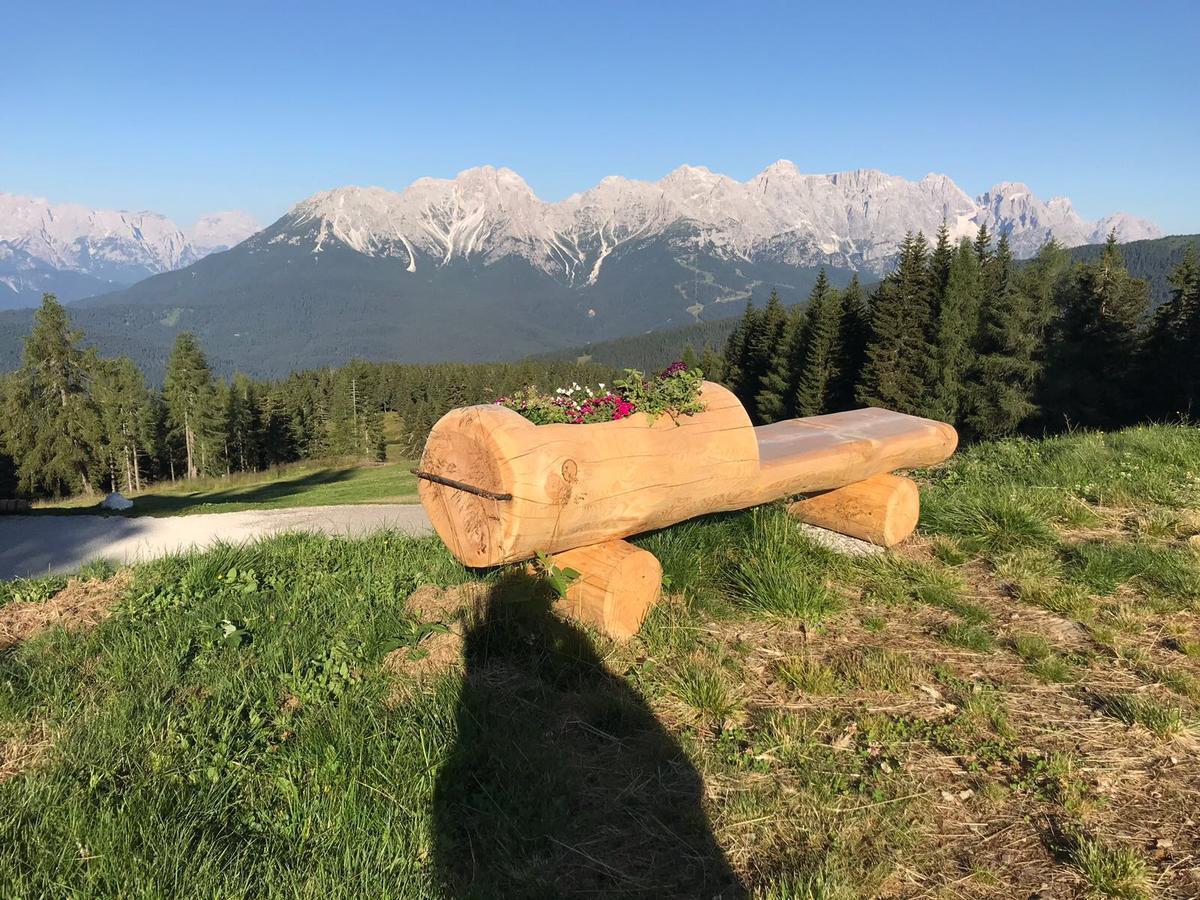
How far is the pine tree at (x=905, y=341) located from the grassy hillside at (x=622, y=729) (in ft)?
128

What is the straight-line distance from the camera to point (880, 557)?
536 centimetres

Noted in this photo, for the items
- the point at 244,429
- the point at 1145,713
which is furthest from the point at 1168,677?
the point at 244,429

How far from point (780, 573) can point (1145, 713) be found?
206cm

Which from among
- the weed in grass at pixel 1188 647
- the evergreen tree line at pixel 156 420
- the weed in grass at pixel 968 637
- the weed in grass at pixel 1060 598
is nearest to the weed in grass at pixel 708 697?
the weed in grass at pixel 968 637

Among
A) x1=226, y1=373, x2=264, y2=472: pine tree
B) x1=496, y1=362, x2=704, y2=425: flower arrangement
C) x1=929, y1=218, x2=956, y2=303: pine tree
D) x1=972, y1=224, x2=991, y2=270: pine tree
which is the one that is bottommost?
x1=226, y1=373, x2=264, y2=472: pine tree

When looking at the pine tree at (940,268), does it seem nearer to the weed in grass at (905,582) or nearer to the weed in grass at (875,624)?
the weed in grass at (905,582)

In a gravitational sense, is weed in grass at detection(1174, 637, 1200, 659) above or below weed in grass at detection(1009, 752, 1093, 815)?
above

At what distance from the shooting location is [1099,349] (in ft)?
130

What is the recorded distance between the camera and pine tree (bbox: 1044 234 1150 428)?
38938 millimetres

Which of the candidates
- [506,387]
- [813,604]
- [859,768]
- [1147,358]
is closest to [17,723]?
[859,768]

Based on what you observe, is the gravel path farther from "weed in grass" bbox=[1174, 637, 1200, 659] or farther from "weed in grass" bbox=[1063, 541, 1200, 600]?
"weed in grass" bbox=[1174, 637, 1200, 659]

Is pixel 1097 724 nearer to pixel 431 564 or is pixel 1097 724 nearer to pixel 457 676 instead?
pixel 457 676

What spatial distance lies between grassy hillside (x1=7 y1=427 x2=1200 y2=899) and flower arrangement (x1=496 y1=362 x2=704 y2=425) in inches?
Result: 45.6

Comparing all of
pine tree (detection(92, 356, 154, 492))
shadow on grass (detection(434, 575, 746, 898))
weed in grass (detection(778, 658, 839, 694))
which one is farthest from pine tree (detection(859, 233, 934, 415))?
pine tree (detection(92, 356, 154, 492))
